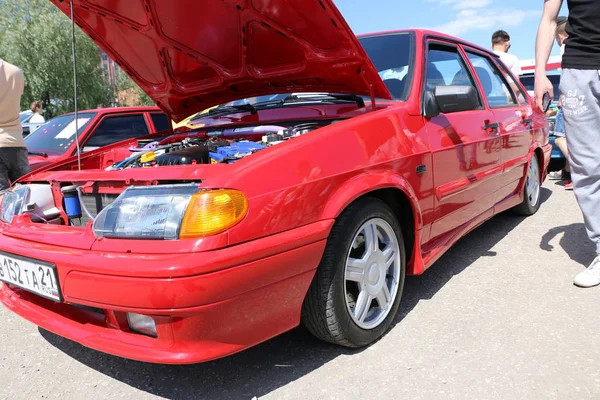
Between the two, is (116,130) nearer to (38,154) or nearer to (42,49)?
(38,154)

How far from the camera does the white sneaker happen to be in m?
2.78

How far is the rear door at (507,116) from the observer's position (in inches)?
137

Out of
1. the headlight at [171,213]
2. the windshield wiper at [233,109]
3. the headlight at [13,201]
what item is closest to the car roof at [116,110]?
the windshield wiper at [233,109]

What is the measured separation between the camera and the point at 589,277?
2797 mm

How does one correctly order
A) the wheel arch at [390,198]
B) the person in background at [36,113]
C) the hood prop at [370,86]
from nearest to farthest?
1. the wheel arch at [390,198]
2. the hood prop at [370,86]
3. the person in background at [36,113]

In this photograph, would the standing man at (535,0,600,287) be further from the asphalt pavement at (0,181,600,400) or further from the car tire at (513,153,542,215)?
the car tire at (513,153,542,215)

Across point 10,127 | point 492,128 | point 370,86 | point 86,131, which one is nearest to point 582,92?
point 492,128

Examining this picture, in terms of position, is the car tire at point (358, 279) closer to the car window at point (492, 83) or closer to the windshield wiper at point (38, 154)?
the car window at point (492, 83)

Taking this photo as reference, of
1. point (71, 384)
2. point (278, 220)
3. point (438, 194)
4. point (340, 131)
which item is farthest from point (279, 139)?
point (71, 384)

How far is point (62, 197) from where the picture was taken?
221cm

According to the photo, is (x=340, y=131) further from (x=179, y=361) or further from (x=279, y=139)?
(x=179, y=361)

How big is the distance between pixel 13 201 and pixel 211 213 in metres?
1.33

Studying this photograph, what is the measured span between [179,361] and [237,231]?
499 millimetres

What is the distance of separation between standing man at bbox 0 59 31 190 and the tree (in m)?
17.4
